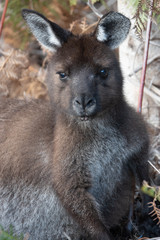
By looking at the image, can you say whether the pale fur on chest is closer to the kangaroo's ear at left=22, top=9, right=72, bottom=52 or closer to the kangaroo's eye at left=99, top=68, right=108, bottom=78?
the kangaroo's eye at left=99, top=68, right=108, bottom=78

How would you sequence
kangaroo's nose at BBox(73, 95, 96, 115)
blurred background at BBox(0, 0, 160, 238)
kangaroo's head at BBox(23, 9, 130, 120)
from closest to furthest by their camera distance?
kangaroo's nose at BBox(73, 95, 96, 115)
kangaroo's head at BBox(23, 9, 130, 120)
blurred background at BBox(0, 0, 160, 238)

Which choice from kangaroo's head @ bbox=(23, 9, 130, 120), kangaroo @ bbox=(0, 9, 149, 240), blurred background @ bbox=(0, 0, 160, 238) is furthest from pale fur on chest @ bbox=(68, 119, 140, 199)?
blurred background @ bbox=(0, 0, 160, 238)

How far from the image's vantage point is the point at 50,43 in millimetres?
4512

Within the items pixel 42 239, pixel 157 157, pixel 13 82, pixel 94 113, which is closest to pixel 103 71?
pixel 94 113

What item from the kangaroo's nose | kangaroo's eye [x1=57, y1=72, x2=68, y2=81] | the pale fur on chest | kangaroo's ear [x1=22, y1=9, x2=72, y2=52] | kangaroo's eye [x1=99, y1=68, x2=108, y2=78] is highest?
kangaroo's ear [x1=22, y1=9, x2=72, y2=52]

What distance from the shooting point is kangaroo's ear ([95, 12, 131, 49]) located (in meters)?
4.26

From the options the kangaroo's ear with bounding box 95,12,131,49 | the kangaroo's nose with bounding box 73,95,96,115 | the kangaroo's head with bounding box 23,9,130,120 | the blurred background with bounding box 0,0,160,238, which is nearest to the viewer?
the kangaroo's nose with bounding box 73,95,96,115

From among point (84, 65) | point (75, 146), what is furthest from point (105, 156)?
point (84, 65)

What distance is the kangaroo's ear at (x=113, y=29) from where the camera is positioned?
4258mm

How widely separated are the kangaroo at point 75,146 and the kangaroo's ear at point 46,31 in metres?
0.01

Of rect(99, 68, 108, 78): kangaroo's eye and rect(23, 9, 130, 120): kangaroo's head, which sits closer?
rect(23, 9, 130, 120): kangaroo's head

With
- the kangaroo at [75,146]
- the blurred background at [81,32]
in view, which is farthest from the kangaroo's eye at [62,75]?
the blurred background at [81,32]

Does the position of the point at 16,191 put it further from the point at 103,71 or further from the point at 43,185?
the point at 103,71

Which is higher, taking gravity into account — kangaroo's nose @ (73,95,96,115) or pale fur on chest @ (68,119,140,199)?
kangaroo's nose @ (73,95,96,115)
